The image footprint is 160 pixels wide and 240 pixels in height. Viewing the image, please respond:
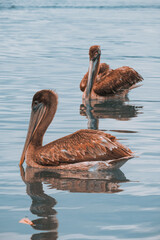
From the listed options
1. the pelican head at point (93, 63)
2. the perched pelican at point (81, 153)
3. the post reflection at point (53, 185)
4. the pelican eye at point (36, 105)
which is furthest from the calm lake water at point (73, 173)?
the pelican eye at point (36, 105)

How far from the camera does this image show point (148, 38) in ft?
86.1

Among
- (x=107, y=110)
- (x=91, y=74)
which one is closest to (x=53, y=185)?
(x=107, y=110)

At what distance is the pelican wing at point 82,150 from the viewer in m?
7.26

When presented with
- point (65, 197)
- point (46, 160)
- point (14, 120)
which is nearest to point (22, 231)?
point (65, 197)

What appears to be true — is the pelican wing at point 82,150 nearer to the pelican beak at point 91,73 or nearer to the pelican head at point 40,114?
the pelican head at point 40,114

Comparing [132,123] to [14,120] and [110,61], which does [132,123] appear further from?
[110,61]

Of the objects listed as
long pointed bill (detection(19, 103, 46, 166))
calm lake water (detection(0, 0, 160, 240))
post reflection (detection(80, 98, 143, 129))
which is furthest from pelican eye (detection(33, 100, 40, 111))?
post reflection (detection(80, 98, 143, 129))

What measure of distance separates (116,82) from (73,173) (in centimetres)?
641

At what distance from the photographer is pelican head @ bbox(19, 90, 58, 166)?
304 inches

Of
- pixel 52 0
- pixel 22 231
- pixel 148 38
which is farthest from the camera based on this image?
pixel 52 0

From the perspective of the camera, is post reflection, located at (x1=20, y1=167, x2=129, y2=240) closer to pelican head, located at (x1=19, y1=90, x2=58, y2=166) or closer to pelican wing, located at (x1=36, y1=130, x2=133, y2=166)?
pelican wing, located at (x1=36, y1=130, x2=133, y2=166)

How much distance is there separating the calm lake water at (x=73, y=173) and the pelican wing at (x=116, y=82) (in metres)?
0.29

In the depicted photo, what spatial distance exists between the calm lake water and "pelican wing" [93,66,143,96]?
0.95 feet

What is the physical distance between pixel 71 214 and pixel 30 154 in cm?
193
